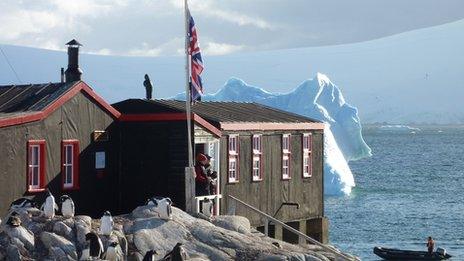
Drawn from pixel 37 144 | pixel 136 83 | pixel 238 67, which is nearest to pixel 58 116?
pixel 37 144

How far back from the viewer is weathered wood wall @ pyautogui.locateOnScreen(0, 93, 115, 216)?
2606 cm

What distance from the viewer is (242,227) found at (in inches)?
1110

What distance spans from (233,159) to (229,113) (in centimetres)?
220

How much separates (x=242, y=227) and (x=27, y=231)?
581 cm

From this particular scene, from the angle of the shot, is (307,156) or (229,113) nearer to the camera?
(229,113)

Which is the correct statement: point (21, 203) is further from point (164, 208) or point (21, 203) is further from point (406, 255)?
point (406, 255)

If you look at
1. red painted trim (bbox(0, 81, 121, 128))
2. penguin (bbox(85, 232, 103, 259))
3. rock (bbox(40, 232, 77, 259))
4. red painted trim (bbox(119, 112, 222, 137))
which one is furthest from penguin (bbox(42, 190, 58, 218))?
red painted trim (bbox(119, 112, 222, 137))

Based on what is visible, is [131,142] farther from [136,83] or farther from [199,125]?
[136,83]

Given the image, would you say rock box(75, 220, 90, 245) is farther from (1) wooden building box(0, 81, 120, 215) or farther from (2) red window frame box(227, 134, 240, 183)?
(2) red window frame box(227, 134, 240, 183)

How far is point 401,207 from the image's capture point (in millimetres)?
73938

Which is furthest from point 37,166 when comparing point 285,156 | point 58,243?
point 285,156

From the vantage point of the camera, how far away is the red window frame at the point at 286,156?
1353 inches

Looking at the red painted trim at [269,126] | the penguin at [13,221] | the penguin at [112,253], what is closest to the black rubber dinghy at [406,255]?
the red painted trim at [269,126]

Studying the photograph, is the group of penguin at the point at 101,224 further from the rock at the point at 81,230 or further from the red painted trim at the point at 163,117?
the red painted trim at the point at 163,117
